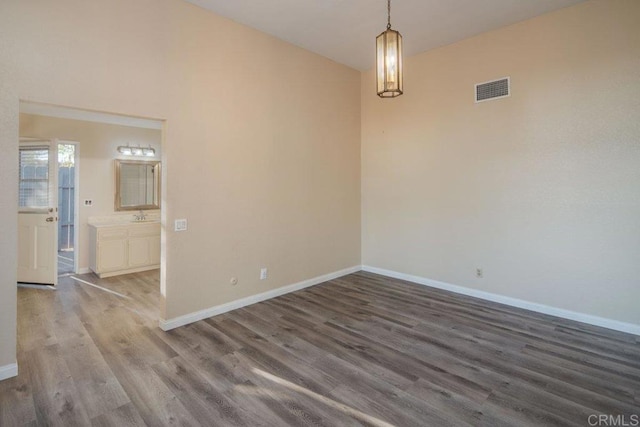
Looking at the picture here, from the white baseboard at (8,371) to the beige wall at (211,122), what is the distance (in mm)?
50

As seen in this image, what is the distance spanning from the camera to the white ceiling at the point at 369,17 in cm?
339

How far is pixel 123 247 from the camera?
545 cm

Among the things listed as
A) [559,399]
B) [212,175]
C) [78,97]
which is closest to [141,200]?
[212,175]

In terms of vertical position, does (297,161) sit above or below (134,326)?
above

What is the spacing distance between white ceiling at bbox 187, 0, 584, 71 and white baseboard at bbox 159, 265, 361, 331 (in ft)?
11.2

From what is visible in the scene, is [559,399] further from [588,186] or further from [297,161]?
[297,161]

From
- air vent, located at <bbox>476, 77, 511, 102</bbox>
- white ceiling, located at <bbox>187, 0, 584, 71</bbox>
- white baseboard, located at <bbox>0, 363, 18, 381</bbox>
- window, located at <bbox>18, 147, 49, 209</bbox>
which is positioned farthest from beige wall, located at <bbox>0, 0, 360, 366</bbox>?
window, located at <bbox>18, 147, 49, 209</bbox>

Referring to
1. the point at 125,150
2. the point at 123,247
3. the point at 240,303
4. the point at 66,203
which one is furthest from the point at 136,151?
the point at 240,303

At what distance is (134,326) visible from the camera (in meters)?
3.38

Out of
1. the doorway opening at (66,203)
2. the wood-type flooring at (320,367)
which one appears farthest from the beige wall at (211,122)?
the doorway opening at (66,203)

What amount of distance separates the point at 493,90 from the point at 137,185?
639cm

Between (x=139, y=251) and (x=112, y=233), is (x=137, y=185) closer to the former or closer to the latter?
(x=112, y=233)

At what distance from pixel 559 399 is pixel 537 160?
104 inches

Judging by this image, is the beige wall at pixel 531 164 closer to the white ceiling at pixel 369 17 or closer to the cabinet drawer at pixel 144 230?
the white ceiling at pixel 369 17
